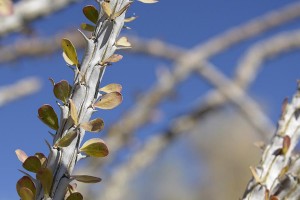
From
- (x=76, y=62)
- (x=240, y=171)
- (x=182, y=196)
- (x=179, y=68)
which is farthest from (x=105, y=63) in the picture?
(x=182, y=196)

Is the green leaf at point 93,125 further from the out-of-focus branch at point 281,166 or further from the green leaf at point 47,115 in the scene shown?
the out-of-focus branch at point 281,166

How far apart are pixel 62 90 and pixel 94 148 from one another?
4cm

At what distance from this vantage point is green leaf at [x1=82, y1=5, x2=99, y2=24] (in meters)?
0.41

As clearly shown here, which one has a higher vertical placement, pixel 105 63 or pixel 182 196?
pixel 182 196

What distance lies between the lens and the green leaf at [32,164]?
384 millimetres

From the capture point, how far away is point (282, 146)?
52 centimetres

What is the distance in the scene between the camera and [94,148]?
0.40 m

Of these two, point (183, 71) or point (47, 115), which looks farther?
point (183, 71)

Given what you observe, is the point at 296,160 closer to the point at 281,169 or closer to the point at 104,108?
the point at 281,169

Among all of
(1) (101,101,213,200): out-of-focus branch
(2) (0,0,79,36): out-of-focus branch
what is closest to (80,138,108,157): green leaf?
(2) (0,0,79,36): out-of-focus branch

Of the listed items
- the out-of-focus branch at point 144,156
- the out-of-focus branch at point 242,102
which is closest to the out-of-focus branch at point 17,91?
the out-of-focus branch at point 144,156

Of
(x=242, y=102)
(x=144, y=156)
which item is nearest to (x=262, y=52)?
(x=242, y=102)

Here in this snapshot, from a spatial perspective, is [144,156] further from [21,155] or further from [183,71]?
[21,155]

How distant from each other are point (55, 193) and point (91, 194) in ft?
7.25
